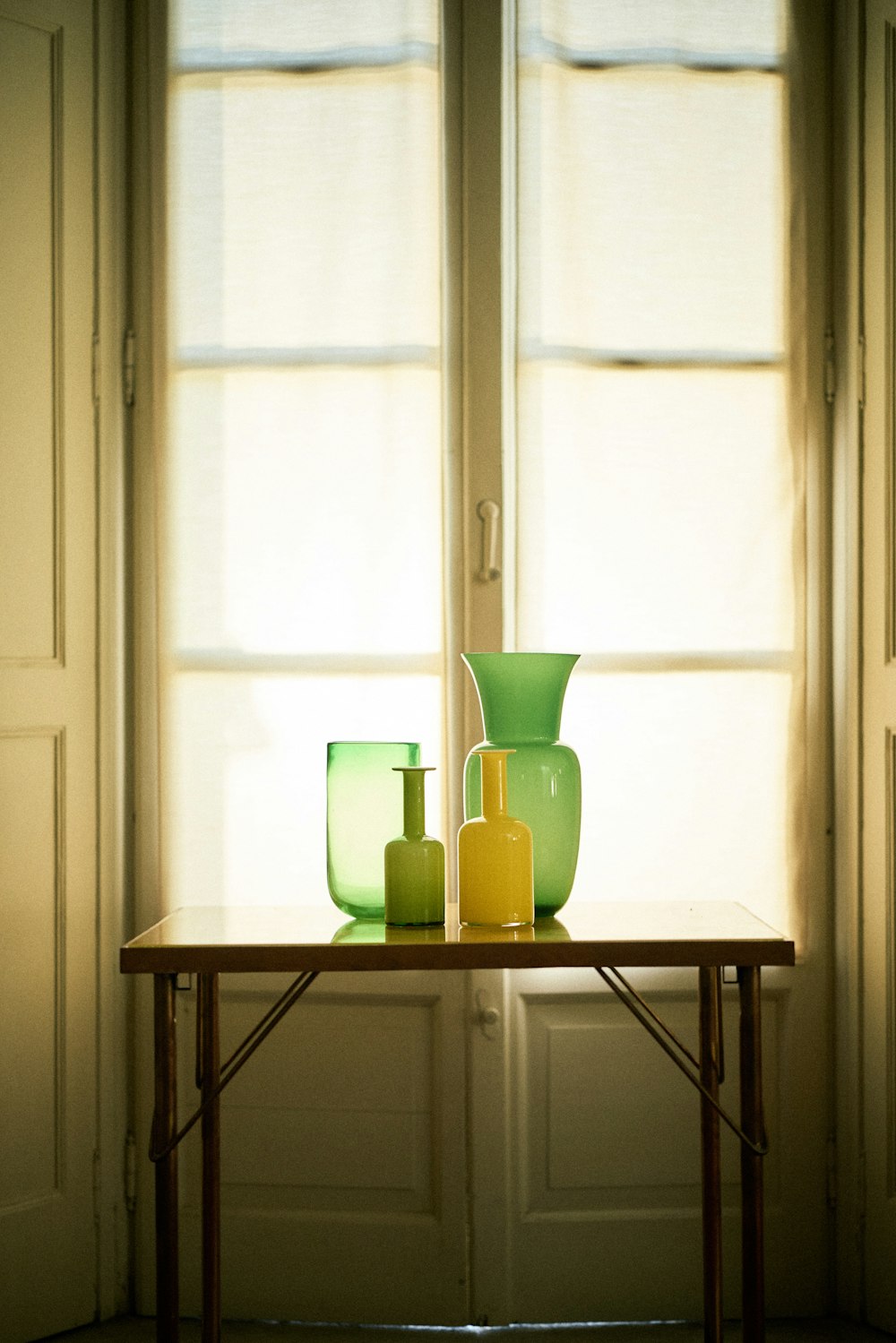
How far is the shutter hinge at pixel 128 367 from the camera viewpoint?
8.54 feet

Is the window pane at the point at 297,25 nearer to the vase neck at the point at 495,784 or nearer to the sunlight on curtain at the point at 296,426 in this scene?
the sunlight on curtain at the point at 296,426

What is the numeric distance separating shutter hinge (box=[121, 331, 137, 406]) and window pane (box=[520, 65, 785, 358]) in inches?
31.0

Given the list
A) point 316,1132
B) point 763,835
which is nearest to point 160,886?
point 316,1132

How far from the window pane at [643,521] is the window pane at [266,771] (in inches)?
12.7

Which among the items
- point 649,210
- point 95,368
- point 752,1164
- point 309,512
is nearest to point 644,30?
point 649,210

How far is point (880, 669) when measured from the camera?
2.48 meters

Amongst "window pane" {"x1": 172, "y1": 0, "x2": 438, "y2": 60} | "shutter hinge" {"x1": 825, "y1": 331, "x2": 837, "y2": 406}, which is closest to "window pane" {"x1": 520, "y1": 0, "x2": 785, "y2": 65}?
"window pane" {"x1": 172, "y1": 0, "x2": 438, "y2": 60}

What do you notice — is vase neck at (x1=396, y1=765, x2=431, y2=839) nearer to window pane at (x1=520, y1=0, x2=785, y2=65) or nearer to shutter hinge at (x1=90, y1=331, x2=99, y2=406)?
shutter hinge at (x1=90, y1=331, x2=99, y2=406)

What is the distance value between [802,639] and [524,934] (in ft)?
3.41

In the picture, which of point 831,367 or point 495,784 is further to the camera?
point 831,367

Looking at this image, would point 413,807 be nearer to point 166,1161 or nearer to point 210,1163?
point 166,1161

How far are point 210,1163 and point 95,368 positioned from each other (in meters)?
1.50

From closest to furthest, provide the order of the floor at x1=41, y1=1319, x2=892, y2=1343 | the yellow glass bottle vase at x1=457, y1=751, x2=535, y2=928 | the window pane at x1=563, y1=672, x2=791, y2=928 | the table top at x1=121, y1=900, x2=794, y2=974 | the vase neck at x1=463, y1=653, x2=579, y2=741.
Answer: the table top at x1=121, y1=900, x2=794, y2=974
the yellow glass bottle vase at x1=457, y1=751, x2=535, y2=928
the vase neck at x1=463, y1=653, x2=579, y2=741
the floor at x1=41, y1=1319, x2=892, y2=1343
the window pane at x1=563, y1=672, x2=791, y2=928

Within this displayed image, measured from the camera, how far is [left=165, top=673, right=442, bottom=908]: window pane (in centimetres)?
253
